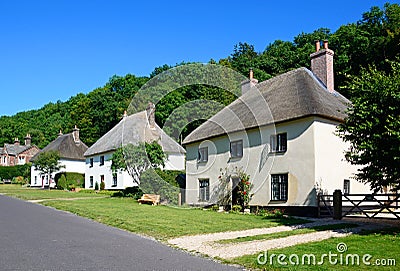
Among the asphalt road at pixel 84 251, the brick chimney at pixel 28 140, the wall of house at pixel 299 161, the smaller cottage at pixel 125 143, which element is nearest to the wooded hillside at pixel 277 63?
the wall of house at pixel 299 161

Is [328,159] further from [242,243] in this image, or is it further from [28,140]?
[28,140]

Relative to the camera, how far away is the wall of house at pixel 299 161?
2033cm

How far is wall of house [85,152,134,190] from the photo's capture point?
4319 cm

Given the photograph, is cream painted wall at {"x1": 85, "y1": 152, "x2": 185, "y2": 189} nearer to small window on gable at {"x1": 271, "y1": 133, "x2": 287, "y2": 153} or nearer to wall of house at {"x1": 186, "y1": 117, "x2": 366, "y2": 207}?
Result: wall of house at {"x1": 186, "y1": 117, "x2": 366, "y2": 207}

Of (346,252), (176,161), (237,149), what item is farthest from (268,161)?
(176,161)

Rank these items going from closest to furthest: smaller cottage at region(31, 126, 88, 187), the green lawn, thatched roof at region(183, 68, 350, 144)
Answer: the green lawn, thatched roof at region(183, 68, 350, 144), smaller cottage at region(31, 126, 88, 187)

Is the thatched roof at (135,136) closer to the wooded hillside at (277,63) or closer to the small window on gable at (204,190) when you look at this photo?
the wooded hillside at (277,63)

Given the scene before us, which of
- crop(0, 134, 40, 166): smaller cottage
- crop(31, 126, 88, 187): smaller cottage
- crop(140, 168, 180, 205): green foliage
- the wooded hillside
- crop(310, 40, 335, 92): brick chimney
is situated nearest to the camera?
crop(310, 40, 335, 92): brick chimney

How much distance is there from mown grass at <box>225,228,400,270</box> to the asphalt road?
0.83m

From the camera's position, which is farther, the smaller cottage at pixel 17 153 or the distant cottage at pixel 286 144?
the smaller cottage at pixel 17 153

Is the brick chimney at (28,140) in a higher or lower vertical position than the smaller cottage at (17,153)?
Answer: higher

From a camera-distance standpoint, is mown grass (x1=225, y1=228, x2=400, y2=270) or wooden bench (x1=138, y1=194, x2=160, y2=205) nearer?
mown grass (x1=225, y1=228, x2=400, y2=270)

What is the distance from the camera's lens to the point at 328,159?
68.0 ft

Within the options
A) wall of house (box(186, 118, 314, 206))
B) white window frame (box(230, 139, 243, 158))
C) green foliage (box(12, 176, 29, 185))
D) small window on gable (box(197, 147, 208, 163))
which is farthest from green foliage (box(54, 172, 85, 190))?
white window frame (box(230, 139, 243, 158))
